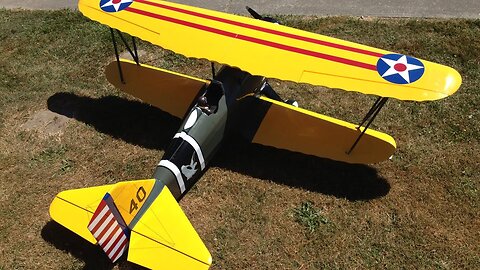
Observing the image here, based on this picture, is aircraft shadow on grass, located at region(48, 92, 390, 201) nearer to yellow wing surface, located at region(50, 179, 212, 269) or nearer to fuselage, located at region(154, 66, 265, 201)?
fuselage, located at region(154, 66, 265, 201)

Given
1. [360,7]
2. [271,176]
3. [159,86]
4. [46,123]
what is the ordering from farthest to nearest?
[360,7] → [46,123] → [159,86] → [271,176]

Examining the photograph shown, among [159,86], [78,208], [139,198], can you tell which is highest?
[159,86]

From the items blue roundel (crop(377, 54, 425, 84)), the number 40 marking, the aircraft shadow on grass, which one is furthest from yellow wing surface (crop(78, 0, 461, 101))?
the number 40 marking

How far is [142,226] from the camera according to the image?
5.88 m

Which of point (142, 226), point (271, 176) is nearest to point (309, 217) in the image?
point (271, 176)

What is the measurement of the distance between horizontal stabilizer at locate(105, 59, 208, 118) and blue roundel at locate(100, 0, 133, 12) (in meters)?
1.23

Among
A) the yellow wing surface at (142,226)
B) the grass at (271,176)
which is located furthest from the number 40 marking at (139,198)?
the grass at (271,176)

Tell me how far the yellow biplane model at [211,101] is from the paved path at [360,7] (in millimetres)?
4619

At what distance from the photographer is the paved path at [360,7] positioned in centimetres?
1195

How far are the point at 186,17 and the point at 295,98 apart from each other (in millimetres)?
3050

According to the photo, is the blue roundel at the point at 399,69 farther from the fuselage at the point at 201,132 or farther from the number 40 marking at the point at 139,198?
the number 40 marking at the point at 139,198

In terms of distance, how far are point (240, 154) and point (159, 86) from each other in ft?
6.69

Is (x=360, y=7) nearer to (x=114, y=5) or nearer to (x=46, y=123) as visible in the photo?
(x=114, y=5)

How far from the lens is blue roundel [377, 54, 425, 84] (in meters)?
6.41
